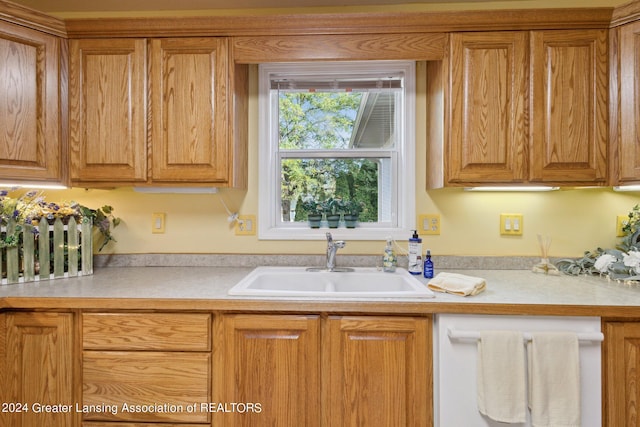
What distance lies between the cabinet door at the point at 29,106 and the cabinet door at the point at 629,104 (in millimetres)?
2700

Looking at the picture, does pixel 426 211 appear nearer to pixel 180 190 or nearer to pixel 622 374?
pixel 622 374

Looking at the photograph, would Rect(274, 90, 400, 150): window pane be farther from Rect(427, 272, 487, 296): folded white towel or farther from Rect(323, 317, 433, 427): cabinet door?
Rect(323, 317, 433, 427): cabinet door

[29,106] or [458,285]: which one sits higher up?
[29,106]

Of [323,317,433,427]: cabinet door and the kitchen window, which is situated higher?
the kitchen window

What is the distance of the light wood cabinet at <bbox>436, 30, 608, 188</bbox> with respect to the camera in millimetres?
1594

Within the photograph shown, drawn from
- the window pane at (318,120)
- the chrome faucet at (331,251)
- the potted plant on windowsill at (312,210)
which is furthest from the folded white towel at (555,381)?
the window pane at (318,120)

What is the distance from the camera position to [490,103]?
1614 mm

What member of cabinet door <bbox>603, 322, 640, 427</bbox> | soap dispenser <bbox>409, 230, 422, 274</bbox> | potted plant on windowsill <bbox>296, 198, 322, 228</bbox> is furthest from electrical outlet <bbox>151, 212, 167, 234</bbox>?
cabinet door <bbox>603, 322, 640, 427</bbox>

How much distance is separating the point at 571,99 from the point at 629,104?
24 cm

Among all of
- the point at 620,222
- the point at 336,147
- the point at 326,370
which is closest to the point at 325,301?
the point at 326,370

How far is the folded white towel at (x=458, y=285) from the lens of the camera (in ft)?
4.51

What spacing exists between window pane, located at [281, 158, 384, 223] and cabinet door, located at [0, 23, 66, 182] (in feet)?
3.84

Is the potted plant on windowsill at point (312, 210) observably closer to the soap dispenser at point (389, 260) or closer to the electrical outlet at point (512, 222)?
the soap dispenser at point (389, 260)

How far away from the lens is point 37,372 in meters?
1.34
